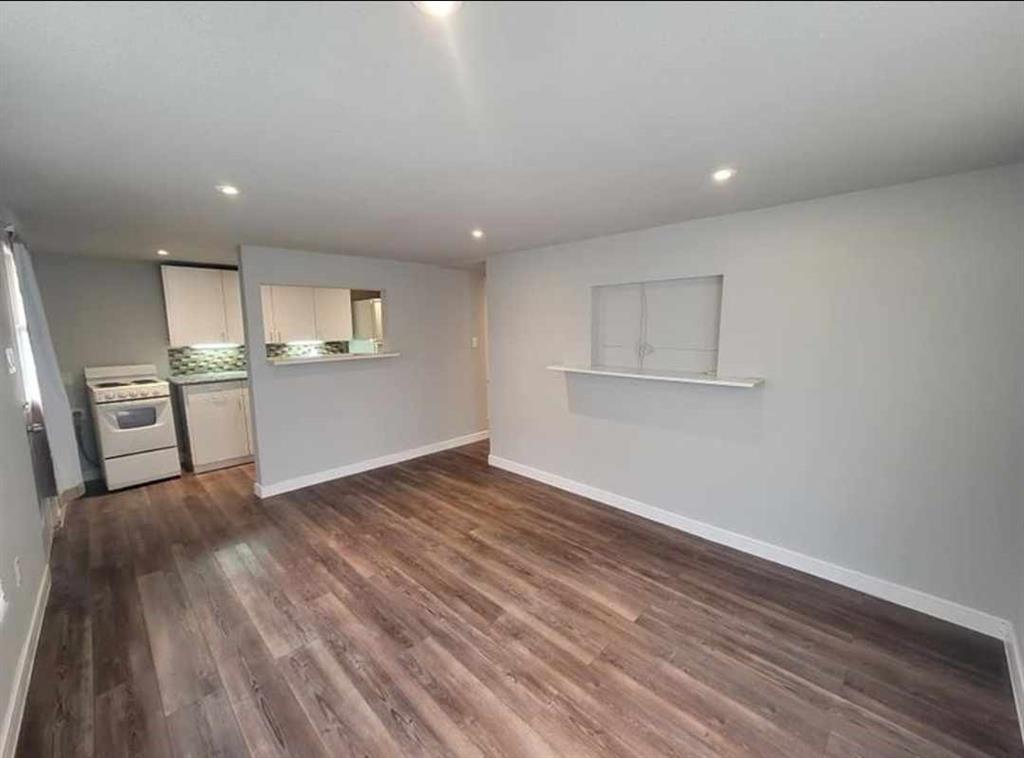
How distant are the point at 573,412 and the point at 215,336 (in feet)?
13.5

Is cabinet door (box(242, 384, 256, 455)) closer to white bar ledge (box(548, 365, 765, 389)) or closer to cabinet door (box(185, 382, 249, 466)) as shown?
cabinet door (box(185, 382, 249, 466))

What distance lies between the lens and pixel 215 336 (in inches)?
193

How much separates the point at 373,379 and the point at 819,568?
13.3 feet

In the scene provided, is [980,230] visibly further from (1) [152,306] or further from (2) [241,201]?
(1) [152,306]

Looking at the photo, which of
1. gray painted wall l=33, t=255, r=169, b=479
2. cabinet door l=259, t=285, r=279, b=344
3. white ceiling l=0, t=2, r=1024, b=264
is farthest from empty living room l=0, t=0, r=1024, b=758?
cabinet door l=259, t=285, r=279, b=344

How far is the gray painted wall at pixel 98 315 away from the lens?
4.20 meters

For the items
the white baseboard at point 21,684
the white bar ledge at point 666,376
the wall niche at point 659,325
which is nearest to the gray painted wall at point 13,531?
the white baseboard at point 21,684

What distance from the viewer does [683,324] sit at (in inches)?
125

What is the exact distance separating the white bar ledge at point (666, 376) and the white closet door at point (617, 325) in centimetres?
10

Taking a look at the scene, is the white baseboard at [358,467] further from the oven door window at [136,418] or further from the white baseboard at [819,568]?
the white baseboard at [819,568]

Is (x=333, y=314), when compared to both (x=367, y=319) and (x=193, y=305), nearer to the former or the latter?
(x=367, y=319)

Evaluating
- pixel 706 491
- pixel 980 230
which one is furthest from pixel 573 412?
pixel 980 230

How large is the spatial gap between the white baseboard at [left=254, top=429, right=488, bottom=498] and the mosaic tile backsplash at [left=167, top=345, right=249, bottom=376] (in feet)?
5.27

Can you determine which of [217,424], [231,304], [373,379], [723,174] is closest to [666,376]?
[723,174]
